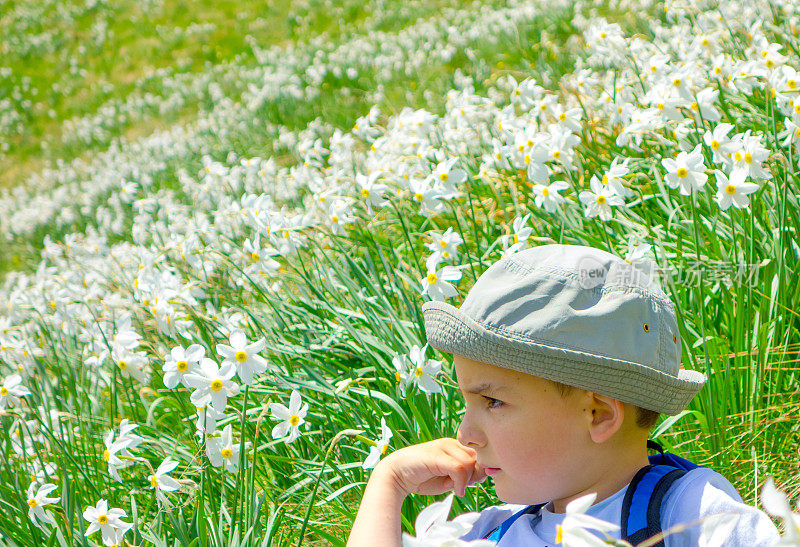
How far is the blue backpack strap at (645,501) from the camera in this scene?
58.2 inches

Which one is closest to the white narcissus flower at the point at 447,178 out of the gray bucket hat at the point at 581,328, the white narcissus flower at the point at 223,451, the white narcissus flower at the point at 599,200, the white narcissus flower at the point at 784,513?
the white narcissus flower at the point at 599,200

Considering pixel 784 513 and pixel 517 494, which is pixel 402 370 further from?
pixel 784 513

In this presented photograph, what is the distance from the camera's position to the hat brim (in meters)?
1.54

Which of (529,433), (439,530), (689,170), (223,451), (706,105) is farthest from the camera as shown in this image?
(706,105)

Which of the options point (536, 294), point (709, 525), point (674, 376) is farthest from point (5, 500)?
point (709, 525)

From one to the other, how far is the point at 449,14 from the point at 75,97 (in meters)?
8.01

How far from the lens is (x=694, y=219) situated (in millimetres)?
2570

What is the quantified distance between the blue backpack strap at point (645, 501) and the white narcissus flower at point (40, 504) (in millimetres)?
1683

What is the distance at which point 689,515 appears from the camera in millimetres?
1452

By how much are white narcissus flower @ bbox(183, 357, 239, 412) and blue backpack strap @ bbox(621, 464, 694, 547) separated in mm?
1095

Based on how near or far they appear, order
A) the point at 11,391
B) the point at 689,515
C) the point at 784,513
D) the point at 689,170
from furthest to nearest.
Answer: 1. the point at 11,391
2. the point at 689,170
3. the point at 689,515
4. the point at 784,513

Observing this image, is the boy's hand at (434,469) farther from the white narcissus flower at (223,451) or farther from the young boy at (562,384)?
the white narcissus flower at (223,451)

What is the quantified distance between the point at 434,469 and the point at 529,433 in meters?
0.30

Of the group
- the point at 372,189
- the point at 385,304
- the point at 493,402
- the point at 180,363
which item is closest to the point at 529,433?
the point at 493,402
